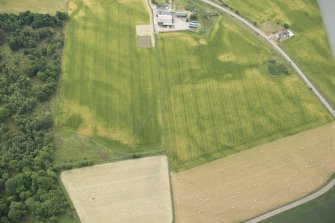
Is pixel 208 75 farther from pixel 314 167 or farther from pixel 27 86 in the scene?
pixel 27 86

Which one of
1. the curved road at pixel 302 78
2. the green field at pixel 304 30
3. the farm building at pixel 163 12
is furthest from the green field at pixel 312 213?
the farm building at pixel 163 12

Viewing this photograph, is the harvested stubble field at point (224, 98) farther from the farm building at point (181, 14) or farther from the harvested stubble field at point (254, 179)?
the farm building at point (181, 14)

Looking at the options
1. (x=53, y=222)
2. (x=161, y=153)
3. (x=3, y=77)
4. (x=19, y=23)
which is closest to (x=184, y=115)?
(x=161, y=153)

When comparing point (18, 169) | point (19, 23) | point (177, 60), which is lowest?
point (18, 169)

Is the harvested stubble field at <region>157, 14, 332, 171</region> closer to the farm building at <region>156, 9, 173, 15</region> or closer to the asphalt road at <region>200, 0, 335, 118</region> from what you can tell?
the asphalt road at <region>200, 0, 335, 118</region>

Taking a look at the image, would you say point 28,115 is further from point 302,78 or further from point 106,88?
point 302,78

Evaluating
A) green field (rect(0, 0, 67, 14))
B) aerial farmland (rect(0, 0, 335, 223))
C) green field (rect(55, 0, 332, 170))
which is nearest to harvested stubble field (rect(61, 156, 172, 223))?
aerial farmland (rect(0, 0, 335, 223))
